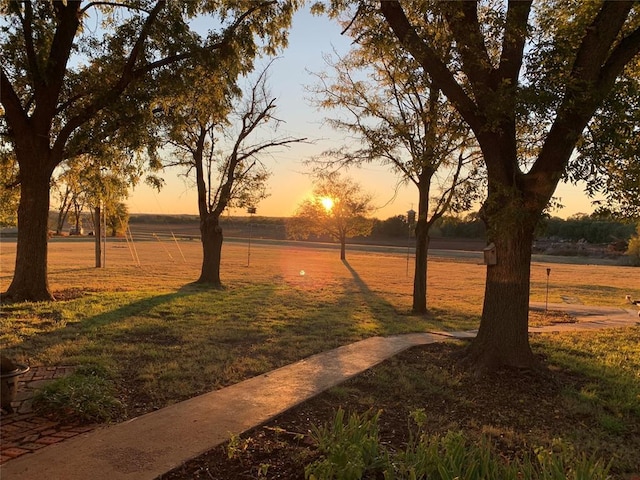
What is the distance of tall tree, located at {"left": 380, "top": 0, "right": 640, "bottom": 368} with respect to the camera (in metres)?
5.61

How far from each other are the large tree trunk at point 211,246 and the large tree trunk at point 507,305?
12.0 metres

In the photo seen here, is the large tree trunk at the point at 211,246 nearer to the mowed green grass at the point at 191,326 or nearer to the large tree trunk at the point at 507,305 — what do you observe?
the mowed green grass at the point at 191,326

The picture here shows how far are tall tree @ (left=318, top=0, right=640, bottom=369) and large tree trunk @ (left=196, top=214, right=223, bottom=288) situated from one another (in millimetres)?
11482

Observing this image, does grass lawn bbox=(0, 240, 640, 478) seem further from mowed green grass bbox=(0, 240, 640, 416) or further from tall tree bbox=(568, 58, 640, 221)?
tall tree bbox=(568, 58, 640, 221)

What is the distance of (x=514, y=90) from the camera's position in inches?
223

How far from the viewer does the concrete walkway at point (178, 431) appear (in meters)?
3.46

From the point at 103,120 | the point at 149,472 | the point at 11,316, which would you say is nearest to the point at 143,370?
the point at 149,472

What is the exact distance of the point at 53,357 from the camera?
6.36 metres

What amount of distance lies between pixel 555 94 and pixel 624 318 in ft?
34.6

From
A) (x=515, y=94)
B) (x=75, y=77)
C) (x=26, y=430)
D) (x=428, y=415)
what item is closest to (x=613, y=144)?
(x=515, y=94)

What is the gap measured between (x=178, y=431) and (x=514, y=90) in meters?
4.86

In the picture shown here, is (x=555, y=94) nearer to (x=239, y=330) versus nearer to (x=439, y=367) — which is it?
(x=439, y=367)

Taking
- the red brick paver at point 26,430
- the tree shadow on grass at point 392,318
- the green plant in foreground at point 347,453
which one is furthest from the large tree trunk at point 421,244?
the red brick paver at point 26,430

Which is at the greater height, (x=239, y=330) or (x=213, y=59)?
(x=213, y=59)
